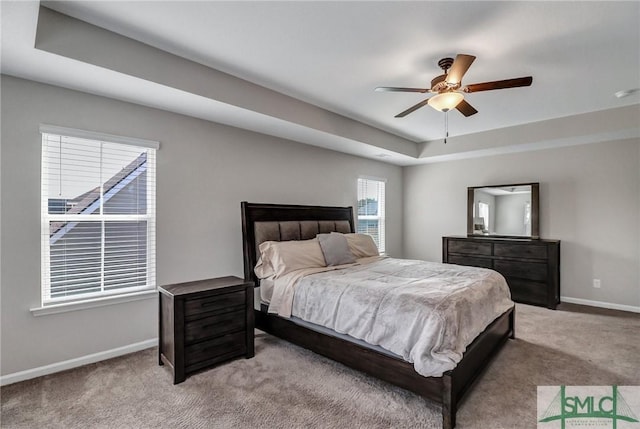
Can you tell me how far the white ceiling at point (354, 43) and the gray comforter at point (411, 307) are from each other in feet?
6.39

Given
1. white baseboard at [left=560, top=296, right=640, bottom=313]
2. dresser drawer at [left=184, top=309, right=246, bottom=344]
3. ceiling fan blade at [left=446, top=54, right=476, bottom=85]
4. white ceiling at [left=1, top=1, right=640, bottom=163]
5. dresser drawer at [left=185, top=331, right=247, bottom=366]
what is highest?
white ceiling at [left=1, top=1, right=640, bottom=163]

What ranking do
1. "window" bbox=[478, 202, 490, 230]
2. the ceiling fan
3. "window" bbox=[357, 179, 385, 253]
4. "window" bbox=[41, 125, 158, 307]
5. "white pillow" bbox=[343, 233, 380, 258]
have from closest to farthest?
the ceiling fan
"window" bbox=[41, 125, 158, 307]
"white pillow" bbox=[343, 233, 380, 258]
"window" bbox=[478, 202, 490, 230]
"window" bbox=[357, 179, 385, 253]

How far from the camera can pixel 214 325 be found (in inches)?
109

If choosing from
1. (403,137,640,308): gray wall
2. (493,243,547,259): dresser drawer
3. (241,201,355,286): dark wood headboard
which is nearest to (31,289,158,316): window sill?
(241,201,355,286): dark wood headboard

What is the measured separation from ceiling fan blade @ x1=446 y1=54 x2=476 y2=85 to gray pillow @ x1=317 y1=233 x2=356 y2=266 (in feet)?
6.93

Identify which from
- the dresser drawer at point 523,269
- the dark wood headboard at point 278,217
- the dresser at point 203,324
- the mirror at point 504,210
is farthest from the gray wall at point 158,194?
the dresser drawer at point 523,269

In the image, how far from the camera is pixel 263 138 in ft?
13.7

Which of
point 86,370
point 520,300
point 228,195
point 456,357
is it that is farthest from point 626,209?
point 86,370

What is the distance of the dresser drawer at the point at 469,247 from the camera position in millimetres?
5117

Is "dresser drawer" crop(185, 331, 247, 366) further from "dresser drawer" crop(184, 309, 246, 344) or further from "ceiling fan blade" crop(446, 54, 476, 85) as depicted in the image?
"ceiling fan blade" crop(446, 54, 476, 85)

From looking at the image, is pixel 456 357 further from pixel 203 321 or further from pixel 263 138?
pixel 263 138

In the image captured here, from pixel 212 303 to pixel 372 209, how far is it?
392 cm

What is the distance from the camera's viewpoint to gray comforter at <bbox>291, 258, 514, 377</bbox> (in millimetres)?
2092

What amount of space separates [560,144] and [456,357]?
14.1 ft
